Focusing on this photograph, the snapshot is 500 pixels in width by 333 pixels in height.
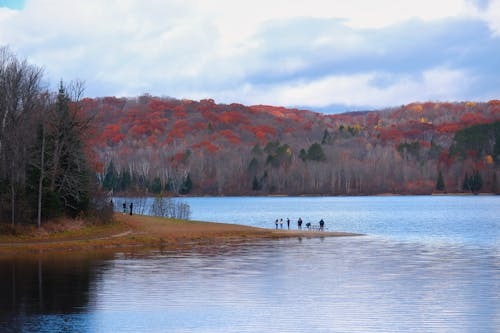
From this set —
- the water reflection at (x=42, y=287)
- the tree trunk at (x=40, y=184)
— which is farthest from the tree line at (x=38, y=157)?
the water reflection at (x=42, y=287)

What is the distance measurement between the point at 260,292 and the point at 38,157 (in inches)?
1277

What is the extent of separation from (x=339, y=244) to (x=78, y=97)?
2623cm

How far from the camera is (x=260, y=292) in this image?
35375mm

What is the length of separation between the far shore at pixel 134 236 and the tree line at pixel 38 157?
213 centimetres

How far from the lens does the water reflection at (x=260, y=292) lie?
27.6 meters

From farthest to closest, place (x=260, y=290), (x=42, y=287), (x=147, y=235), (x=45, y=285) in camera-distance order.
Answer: (x=147, y=235)
(x=45, y=285)
(x=42, y=287)
(x=260, y=290)

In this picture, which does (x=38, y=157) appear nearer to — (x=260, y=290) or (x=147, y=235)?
(x=147, y=235)

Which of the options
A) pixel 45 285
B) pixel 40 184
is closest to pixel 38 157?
pixel 40 184

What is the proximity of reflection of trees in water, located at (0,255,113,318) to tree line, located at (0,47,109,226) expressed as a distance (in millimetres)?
10044

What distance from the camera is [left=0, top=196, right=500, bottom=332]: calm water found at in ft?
90.6

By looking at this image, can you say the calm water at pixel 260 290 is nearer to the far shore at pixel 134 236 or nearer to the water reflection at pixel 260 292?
the water reflection at pixel 260 292

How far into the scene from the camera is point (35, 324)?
2731 centimetres

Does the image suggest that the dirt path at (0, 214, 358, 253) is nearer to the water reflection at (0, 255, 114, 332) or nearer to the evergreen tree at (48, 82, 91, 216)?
the evergreen tree at (48, 82, 91, 216)

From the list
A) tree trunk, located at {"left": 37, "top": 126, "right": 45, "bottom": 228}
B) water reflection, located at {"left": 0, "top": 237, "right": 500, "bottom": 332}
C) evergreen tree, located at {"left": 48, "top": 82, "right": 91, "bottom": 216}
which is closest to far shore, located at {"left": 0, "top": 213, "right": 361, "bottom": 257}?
tree trunk, located at {"left": 37, "top": 126, "right": 45, "bottom": 228}
